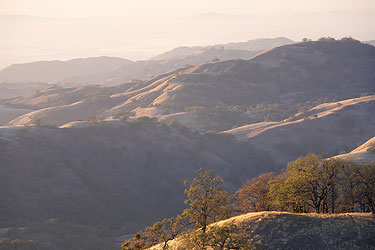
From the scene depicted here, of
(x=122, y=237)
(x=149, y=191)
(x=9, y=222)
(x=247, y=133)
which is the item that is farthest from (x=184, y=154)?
(x=9, y=222)

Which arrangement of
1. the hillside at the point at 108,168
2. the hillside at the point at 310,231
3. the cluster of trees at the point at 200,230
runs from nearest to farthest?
the cluster of trees at the point at 200,230 → the hillside at the point at 310,231 → the hillside at the point at 108,168

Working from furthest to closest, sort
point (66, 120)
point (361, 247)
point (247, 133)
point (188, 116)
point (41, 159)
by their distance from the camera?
point (66, 120) < point (188, 116) < point (247, 133) < point (41, 159) < point (361, 247)

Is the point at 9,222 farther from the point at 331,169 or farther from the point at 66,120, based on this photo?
the point at 66,120

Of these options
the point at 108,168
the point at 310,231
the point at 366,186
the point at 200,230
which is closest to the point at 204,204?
the point at 200,230

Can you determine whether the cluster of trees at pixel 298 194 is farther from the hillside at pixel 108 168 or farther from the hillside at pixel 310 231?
the hillside at pixel 108 168

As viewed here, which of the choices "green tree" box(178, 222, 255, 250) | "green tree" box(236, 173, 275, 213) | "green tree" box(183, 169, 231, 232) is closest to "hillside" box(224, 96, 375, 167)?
"green tree" box(236, 173, 275, 213)

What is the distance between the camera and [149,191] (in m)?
108

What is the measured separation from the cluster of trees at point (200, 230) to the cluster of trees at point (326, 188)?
273 inches

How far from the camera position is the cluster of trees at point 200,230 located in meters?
31.6

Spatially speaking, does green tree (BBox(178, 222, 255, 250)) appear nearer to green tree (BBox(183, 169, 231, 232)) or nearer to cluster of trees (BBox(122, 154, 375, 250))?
green tree (BBox(183, 169, 231, 232))

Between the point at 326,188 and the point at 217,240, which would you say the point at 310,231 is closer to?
the point at 217,240

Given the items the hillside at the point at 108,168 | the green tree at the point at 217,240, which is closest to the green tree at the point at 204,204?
the green tree at the point at 217,240

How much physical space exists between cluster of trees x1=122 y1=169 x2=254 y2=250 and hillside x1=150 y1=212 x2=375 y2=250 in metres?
1.21

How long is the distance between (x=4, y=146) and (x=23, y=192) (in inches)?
726
